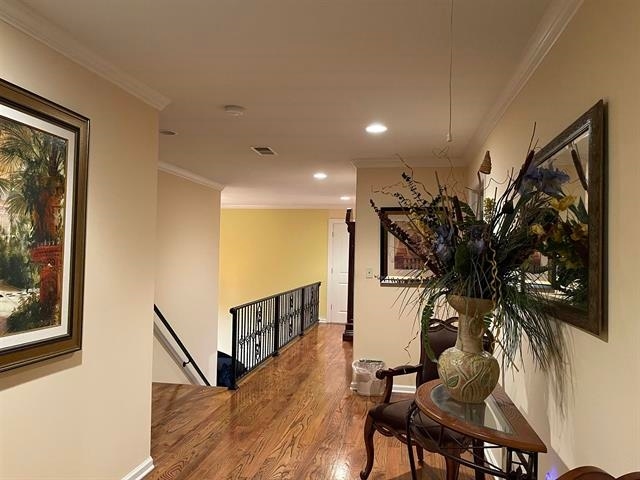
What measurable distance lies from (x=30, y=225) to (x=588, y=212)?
2.13m

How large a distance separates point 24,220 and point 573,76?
86.9 inches

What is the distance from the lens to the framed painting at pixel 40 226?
6.14 feet

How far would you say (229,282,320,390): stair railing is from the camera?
515 cm

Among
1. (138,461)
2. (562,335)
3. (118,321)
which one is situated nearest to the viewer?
(562,335)

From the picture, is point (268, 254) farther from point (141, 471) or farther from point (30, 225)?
point (30, 225)

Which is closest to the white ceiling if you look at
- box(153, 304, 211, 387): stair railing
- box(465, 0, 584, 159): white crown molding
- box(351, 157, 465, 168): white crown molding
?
box(465, 0, 584, 159): white crown molding

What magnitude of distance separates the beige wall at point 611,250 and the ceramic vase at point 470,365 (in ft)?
0.93

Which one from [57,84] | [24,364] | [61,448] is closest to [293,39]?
[57,84]

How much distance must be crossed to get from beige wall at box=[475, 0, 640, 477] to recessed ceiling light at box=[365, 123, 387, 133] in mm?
1671

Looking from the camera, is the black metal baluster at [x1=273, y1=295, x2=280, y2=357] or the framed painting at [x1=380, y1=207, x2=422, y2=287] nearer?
the framed painting at [x1=380, y1=207, x2=422, y2=287]

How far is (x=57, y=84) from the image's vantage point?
215cm

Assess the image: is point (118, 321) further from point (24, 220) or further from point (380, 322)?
point (380, 322)

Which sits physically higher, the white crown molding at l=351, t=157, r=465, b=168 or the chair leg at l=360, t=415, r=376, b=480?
the white crown molding at l=351, t=157, r=465, b=168

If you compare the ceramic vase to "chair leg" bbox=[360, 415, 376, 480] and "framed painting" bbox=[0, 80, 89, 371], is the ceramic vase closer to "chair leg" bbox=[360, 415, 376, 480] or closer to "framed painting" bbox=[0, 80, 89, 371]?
"chair leg" bbox=[360, 415, 376, 480]
